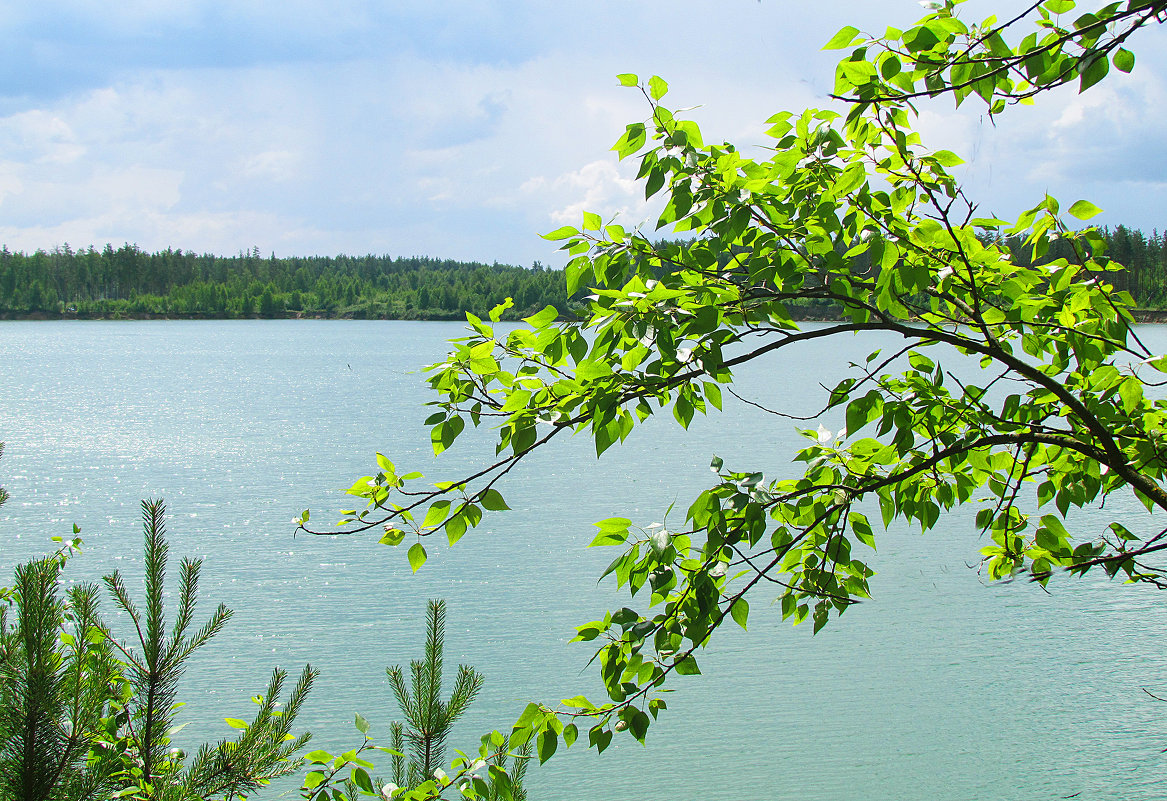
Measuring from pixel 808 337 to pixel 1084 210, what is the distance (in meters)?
0.79

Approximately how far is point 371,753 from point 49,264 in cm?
13019

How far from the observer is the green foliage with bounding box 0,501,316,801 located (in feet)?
7.33

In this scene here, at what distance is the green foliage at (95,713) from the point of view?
7.33ft

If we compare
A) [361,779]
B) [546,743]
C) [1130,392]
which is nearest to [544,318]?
[546,743]

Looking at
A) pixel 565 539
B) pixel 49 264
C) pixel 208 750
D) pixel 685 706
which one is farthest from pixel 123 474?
pixel 49 264

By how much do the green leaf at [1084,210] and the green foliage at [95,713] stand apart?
8.41 ft

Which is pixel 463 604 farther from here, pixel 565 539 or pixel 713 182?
pixel 713 182

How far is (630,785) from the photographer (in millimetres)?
6012

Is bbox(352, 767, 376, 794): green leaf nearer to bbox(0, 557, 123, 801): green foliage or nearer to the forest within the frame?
bbox(0, 557, 123, 801): green foliage

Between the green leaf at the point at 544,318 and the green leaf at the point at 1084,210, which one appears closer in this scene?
the green leaf at the point at 544,318

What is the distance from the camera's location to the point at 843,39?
179 centimetres

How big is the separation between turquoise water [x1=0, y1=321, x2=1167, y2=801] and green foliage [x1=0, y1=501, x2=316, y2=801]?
12.3ft

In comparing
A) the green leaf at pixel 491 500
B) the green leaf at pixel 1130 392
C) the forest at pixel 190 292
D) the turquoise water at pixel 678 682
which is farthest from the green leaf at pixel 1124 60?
the forest at pixel 190 292

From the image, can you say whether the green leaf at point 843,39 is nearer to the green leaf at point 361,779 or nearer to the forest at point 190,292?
the green leaf at point 361,779
